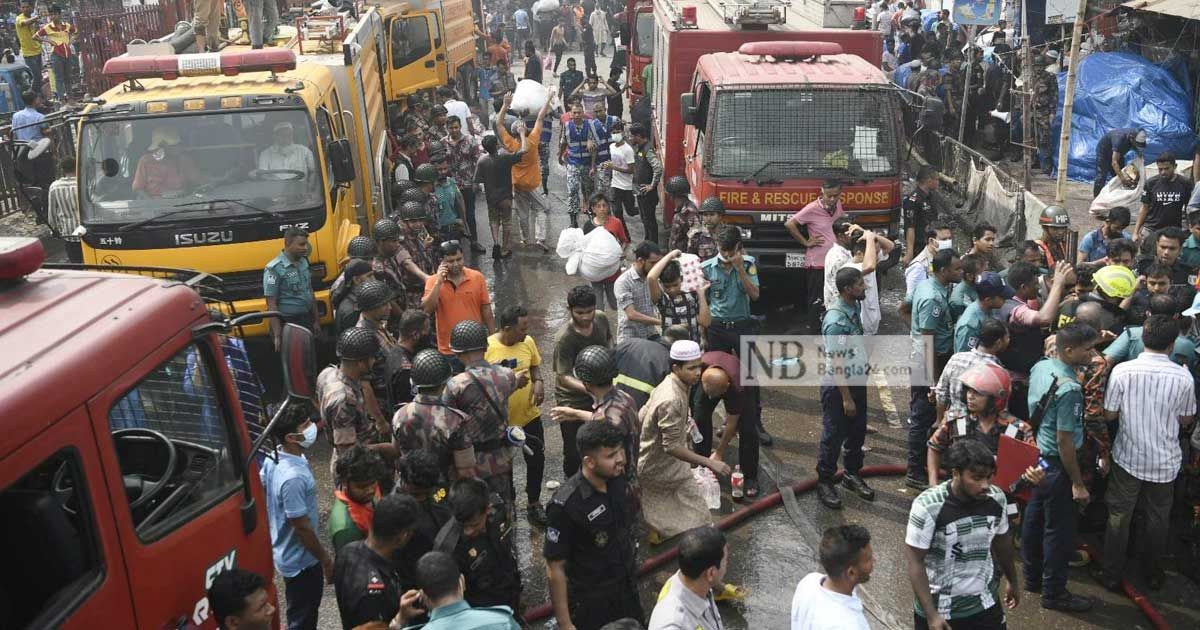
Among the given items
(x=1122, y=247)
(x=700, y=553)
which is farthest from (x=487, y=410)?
(x=1122, y=247)

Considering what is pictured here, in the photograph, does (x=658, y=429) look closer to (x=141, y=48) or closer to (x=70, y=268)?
(x=70, y=268)

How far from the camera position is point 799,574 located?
6.73 metres

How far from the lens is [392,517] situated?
15.0 ft

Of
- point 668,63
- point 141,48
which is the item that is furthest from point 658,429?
point 668,63

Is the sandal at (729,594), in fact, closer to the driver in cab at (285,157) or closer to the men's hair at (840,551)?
the men's hair at (840,551)

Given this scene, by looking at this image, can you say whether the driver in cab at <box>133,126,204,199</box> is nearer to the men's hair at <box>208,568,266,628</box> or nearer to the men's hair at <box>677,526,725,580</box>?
the men's hair at <box>208,568,266,628</box>

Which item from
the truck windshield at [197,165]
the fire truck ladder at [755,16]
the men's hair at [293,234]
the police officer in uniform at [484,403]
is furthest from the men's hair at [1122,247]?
the truck windshield at [197,165]

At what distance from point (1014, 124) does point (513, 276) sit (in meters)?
8.87

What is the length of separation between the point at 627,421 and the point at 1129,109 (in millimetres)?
12663

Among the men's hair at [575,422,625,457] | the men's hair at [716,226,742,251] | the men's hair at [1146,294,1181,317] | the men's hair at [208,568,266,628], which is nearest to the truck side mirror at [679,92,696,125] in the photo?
the men's hair at [716,226,742,251]

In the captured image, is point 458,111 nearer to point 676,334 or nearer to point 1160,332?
point 676,334

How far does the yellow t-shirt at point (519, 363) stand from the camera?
271 inches

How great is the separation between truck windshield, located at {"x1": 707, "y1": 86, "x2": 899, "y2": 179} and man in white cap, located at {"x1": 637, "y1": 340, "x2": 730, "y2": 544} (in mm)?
4464

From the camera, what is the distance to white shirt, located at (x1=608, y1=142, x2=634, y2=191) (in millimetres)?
13133
